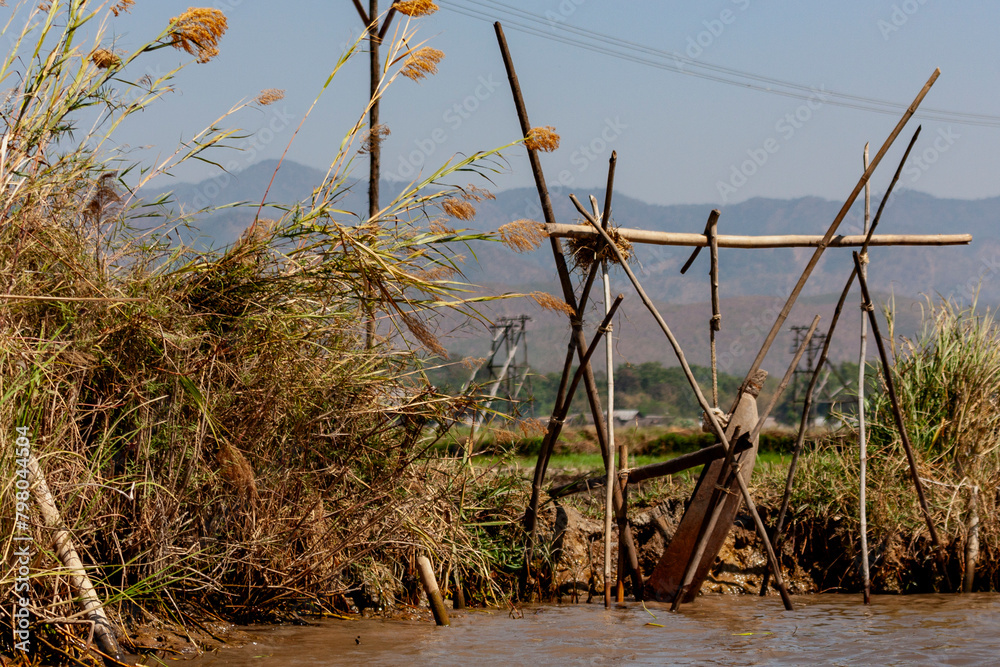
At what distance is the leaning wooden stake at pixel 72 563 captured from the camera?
4336 mm

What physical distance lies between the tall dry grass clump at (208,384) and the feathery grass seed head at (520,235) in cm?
25

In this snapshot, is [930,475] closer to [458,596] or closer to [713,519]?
[713,519]

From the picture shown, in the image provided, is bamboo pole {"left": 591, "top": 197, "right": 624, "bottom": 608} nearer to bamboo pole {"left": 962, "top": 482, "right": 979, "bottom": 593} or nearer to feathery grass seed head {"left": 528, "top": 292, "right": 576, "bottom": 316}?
feathery grass seed head {"left": 528, "top": 292, "right": 576, "bottom": 316}

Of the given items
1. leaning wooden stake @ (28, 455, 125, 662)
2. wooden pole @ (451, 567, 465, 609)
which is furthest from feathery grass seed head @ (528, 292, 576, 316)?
leaning wooden stake @ (28, 455, 125, 662)

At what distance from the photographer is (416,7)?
5.66 m

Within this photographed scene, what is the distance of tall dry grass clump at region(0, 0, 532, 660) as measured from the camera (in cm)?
483

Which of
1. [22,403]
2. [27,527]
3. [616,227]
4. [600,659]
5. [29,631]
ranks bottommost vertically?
[600,659]

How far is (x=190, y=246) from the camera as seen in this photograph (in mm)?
5605

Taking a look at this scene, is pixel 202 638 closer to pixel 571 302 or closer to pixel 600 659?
pixel 600 659

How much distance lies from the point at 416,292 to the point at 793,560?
4876 mm

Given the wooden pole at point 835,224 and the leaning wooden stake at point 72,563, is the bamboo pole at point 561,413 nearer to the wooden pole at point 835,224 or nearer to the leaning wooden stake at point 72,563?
the wooden pole at point 835,224

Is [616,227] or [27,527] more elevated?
[616,227]

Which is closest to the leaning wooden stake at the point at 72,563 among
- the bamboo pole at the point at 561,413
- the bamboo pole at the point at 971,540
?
the bamboo pole at the point at 561,413

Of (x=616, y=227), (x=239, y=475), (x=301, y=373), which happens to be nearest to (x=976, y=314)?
(x=616, y=227)
